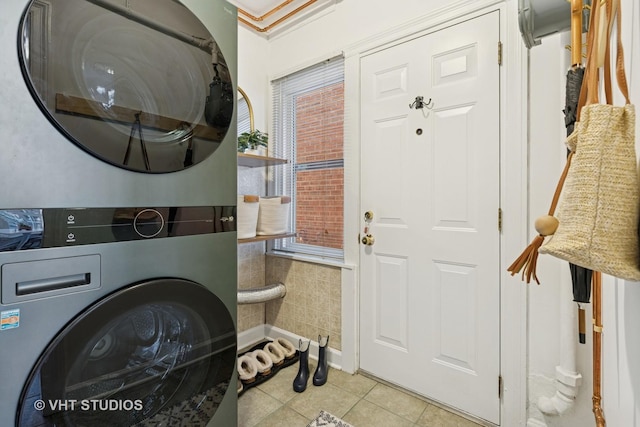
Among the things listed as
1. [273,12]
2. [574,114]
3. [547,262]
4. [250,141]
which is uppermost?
[273,12]

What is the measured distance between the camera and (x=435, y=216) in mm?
1652

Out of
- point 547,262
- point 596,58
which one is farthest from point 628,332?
point 547,262

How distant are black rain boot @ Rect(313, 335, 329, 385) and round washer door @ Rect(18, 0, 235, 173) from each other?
144 cm

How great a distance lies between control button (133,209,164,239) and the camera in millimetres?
902

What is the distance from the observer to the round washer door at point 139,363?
2.48 feet

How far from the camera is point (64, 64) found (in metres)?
0.76

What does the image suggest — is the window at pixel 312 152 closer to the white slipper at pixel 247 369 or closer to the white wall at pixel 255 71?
the white wall at pixel 255 71

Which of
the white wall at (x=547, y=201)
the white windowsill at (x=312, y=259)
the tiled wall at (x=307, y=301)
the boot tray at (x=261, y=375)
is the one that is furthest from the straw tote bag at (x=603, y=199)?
the boot tray at (x=261, y=375)

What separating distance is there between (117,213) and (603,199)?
107cm

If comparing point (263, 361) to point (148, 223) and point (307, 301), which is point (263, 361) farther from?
point (148, 223)

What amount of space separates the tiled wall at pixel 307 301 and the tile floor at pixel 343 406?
0.31m

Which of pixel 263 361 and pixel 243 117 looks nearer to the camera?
pixel 263 361

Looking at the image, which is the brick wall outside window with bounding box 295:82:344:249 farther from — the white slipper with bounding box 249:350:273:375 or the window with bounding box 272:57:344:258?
the white slipper with bounding box 249:350:273:375

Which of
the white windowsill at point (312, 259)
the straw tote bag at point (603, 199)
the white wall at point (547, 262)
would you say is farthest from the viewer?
the white windowsill at point (312, 259)
